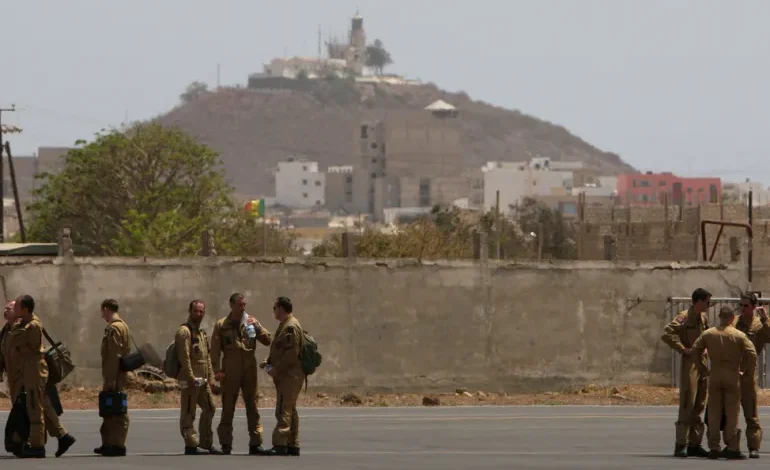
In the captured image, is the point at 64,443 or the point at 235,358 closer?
the point at 64,443

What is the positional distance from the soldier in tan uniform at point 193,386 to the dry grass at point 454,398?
34.2 ft

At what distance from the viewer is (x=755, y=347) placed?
19328 millimetres

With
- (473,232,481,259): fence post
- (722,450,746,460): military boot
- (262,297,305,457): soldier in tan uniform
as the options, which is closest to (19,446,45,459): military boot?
(262,297,305,457): soldier in tan uniform

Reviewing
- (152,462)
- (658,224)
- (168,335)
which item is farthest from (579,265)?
(658,224)

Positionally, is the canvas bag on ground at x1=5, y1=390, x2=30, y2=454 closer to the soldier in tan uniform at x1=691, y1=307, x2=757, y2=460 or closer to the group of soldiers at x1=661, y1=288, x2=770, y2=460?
the group of soldiers at x1=661, y1=288, x2=770, y2=460

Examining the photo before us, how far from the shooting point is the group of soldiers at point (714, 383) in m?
18.8

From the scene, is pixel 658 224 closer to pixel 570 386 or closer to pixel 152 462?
pixel 570 386

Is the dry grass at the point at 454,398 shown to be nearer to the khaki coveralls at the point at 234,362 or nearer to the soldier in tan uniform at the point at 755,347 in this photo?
the khaki coveralls at the point at 234,362

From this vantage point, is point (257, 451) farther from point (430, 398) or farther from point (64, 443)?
point (430, 398)


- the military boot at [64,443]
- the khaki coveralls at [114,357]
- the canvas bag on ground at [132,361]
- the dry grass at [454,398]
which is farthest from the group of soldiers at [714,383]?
the dry grass at [454,398]

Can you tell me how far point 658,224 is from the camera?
262 feet

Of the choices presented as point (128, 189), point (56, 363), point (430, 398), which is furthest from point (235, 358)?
point (128, 189)

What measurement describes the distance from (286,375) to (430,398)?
1170 cm

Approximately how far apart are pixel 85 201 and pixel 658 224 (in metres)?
24.6
